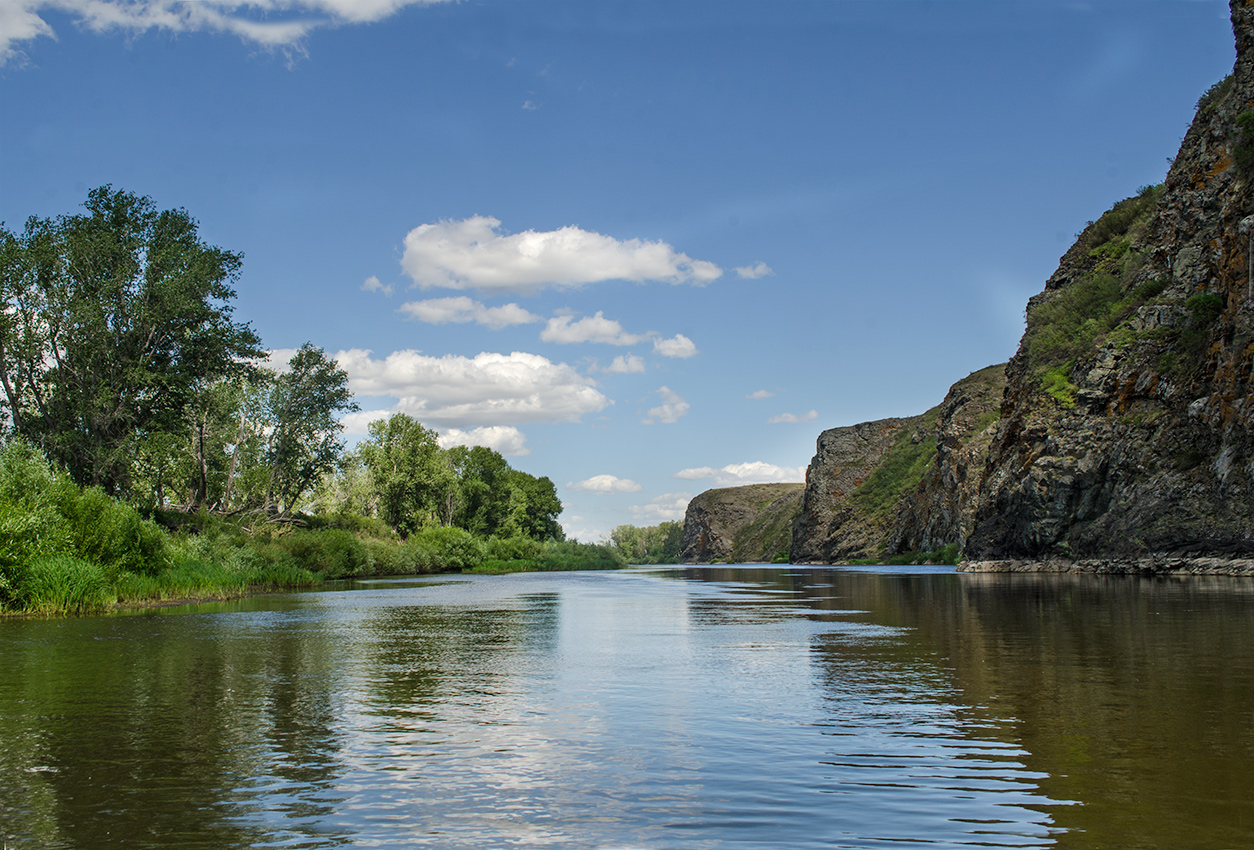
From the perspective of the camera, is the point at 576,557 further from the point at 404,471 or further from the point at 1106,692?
the point at 1106,692

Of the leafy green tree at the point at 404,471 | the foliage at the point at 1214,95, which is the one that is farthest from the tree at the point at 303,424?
the foliage at the point at 1214,95

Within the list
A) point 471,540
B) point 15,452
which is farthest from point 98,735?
point 471,540

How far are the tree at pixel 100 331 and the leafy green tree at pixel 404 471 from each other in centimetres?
4816

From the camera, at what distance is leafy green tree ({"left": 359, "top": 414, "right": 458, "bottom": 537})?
333 ft

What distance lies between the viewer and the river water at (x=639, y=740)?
6.70 m

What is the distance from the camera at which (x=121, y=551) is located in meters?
33.3

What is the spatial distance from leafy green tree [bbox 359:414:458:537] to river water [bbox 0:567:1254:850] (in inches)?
3213

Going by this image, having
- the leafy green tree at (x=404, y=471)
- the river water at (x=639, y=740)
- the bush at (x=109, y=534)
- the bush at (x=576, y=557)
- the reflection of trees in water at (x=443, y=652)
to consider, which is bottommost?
the bush at (x=576, y=557)

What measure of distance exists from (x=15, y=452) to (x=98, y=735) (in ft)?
88.4

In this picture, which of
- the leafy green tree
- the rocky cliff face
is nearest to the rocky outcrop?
the rocky cliff face

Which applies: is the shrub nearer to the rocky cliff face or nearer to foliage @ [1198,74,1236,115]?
the rocky cliff face

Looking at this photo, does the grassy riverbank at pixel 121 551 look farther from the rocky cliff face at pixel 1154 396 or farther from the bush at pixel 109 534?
the rocky cliff face at pixel 1154 396

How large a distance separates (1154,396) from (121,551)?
55398mm

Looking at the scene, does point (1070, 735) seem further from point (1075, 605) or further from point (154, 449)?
point (154, 449)
